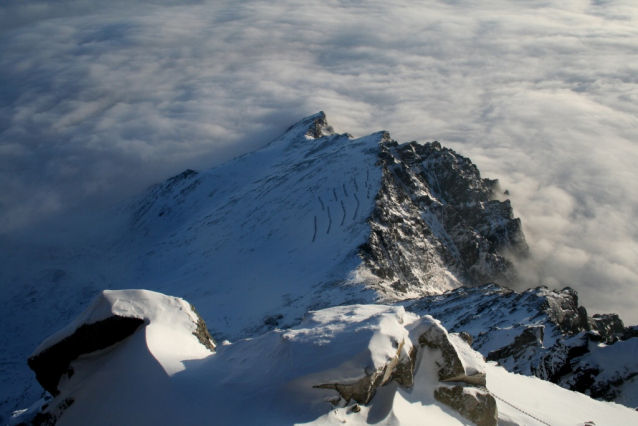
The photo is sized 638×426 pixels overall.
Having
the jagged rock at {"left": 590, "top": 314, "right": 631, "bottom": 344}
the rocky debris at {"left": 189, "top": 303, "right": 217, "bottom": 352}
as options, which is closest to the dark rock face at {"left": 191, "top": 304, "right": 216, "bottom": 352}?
the rocky debris at {"left": 189, "top": 303, "right": 217, "bottom": 352}

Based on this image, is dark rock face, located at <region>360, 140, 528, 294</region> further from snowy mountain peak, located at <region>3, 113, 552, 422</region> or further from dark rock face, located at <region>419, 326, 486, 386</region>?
dark rock face, located at <region>419, 326, 486, 386</region>

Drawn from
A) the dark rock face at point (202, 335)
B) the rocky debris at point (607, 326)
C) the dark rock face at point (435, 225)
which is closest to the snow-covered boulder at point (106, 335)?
the dark rock face at point (202, 335)

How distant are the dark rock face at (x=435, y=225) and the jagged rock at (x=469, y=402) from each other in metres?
70.2

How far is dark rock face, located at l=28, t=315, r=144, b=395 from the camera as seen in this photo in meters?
22.9

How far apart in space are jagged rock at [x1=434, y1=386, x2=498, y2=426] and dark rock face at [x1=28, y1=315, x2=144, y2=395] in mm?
14612

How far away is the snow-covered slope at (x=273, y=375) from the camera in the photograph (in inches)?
778

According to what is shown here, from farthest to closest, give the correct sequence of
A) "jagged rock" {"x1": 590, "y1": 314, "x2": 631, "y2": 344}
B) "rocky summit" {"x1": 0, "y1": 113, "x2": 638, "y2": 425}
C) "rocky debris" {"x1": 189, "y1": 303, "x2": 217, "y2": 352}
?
1. "jagged rock" {"x1": 590, "y1": 314, "x2": 631, "y2": 344}
2. "rocky debris" {"x1": 189, "y1": 303, "x2": 217, "y2": 352}
3. "rocky summit" {"x1": 0, "y1": 113, "x2": 638, "y2": 425}

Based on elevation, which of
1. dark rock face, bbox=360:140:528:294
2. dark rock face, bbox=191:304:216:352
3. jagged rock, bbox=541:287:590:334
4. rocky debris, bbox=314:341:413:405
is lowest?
dark rock face, bbox=360:140:528:294

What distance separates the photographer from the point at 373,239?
101 metres

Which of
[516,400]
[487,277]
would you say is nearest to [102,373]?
[516,400]

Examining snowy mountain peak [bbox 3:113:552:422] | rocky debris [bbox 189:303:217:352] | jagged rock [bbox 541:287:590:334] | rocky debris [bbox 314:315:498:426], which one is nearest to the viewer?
rocky debris [bbox 314:315:498:426]

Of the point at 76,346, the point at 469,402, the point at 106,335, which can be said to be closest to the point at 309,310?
the point at 469,402

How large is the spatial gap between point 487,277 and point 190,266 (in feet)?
252

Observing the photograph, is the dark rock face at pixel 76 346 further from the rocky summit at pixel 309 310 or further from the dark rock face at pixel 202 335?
the dark rock face at pixel 202 335
